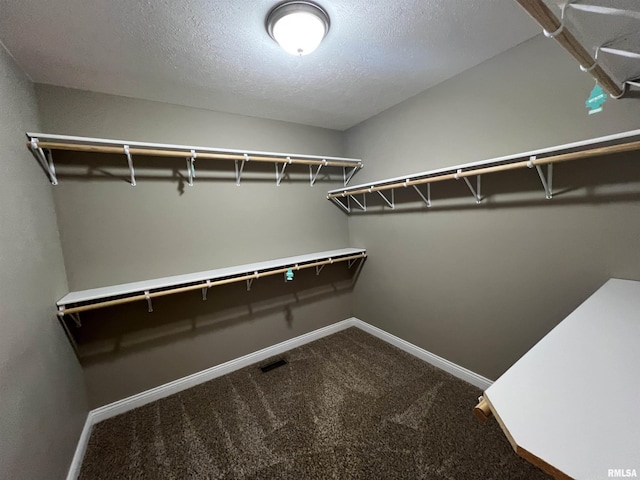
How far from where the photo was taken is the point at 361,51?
1413 millimetres

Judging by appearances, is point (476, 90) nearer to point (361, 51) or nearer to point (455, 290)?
point (361, 51)

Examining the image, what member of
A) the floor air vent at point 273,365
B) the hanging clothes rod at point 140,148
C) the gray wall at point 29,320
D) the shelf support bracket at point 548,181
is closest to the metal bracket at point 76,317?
the gray wall at point 29,320

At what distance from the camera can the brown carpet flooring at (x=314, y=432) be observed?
131cm

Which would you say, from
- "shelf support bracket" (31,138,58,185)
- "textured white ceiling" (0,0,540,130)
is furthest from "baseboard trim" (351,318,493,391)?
"shelf support bracket" (31,138,58,185)

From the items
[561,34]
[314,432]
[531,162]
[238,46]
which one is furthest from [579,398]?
[238,46]

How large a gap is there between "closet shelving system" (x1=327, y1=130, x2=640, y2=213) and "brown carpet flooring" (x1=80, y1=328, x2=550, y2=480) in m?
1.42

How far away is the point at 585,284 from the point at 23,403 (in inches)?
105

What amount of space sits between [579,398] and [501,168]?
3.82 feet

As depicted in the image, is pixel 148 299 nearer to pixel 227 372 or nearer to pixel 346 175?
pixel 227 372

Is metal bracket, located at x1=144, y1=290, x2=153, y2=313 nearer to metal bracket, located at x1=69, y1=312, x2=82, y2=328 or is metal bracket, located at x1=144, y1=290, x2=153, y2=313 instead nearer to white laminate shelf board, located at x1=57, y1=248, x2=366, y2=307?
white laminate shelf board, located at x1=57, y1=248, x2=366, y2=307

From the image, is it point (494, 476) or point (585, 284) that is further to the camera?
point (585, 284)

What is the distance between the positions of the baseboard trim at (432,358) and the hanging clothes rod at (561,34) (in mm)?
1830

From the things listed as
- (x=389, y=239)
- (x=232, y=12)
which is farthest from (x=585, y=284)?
(x=232, y=12)

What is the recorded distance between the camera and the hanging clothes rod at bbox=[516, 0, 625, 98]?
0.55 meters
